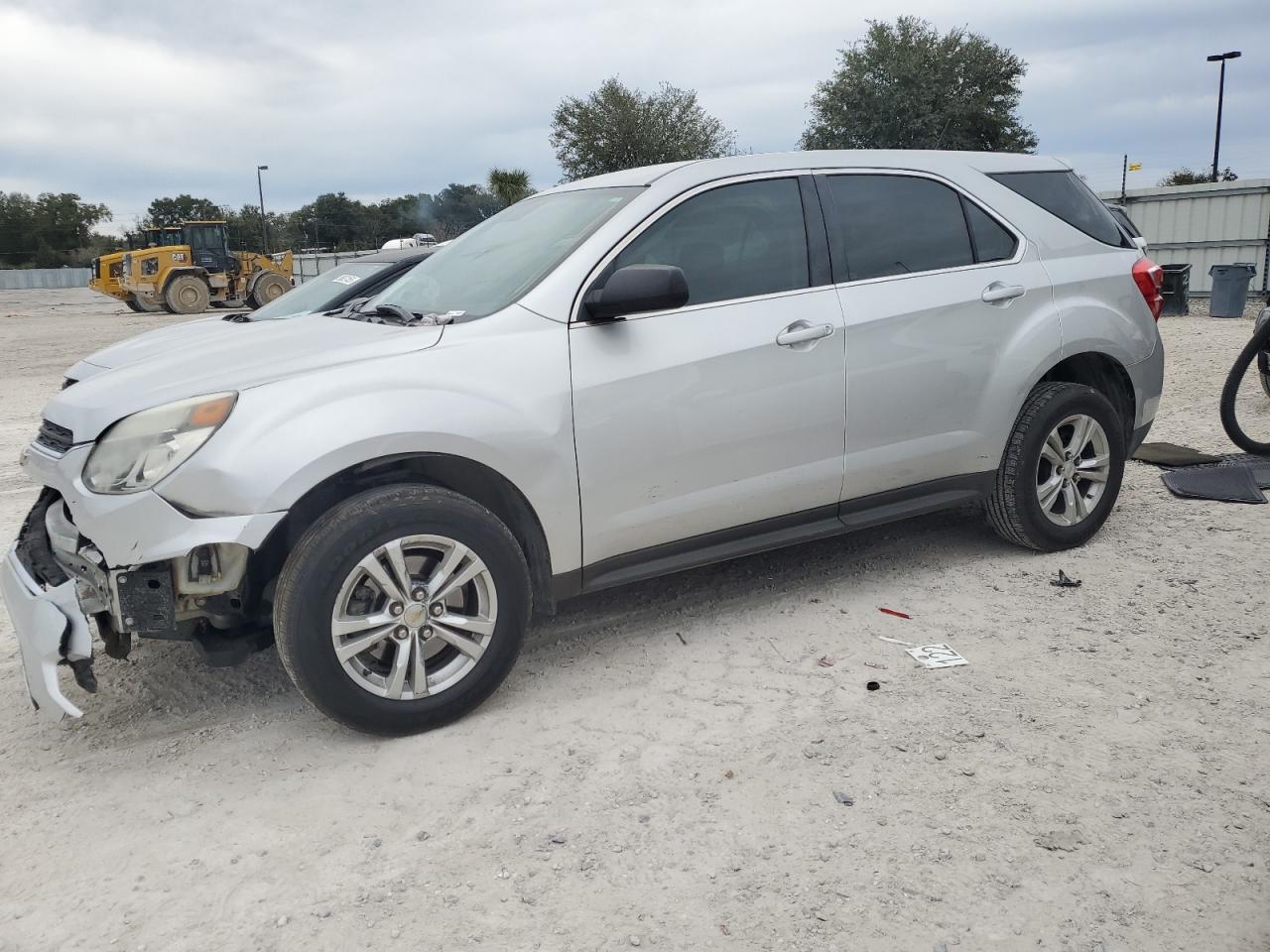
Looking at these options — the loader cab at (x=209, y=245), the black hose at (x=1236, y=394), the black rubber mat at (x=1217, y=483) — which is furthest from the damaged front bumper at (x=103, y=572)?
the loader cab at (x=209, y=245)

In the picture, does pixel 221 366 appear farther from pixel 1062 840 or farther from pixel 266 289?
pixel 266 289

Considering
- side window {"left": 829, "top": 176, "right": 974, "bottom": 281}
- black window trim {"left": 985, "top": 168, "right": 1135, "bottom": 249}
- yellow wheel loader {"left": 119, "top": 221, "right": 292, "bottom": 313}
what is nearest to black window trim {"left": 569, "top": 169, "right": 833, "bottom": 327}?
side window {"left": 829, "top": 176, "right": 974, "bottom": 281}

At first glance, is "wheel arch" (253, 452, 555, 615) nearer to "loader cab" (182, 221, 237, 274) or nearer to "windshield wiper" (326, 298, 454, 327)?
"windshield wiper" (326, 298, 454, 327)

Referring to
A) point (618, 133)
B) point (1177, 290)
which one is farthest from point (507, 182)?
point (1177, 290)

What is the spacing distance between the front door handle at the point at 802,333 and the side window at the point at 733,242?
0.58ft

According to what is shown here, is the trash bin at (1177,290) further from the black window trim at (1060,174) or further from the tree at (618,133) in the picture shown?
the tree at (618,133)

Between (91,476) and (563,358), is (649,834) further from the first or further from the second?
(91,476)

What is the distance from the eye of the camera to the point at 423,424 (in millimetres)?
3354

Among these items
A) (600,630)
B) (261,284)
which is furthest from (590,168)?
(600,630)

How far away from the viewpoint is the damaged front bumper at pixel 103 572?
310 centimetres

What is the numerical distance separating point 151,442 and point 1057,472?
12.7 feet

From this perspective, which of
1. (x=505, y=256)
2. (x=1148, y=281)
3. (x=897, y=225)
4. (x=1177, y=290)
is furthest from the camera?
(x=1177, y=290)

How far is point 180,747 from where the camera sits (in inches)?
139

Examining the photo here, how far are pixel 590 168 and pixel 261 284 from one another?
2485cm
